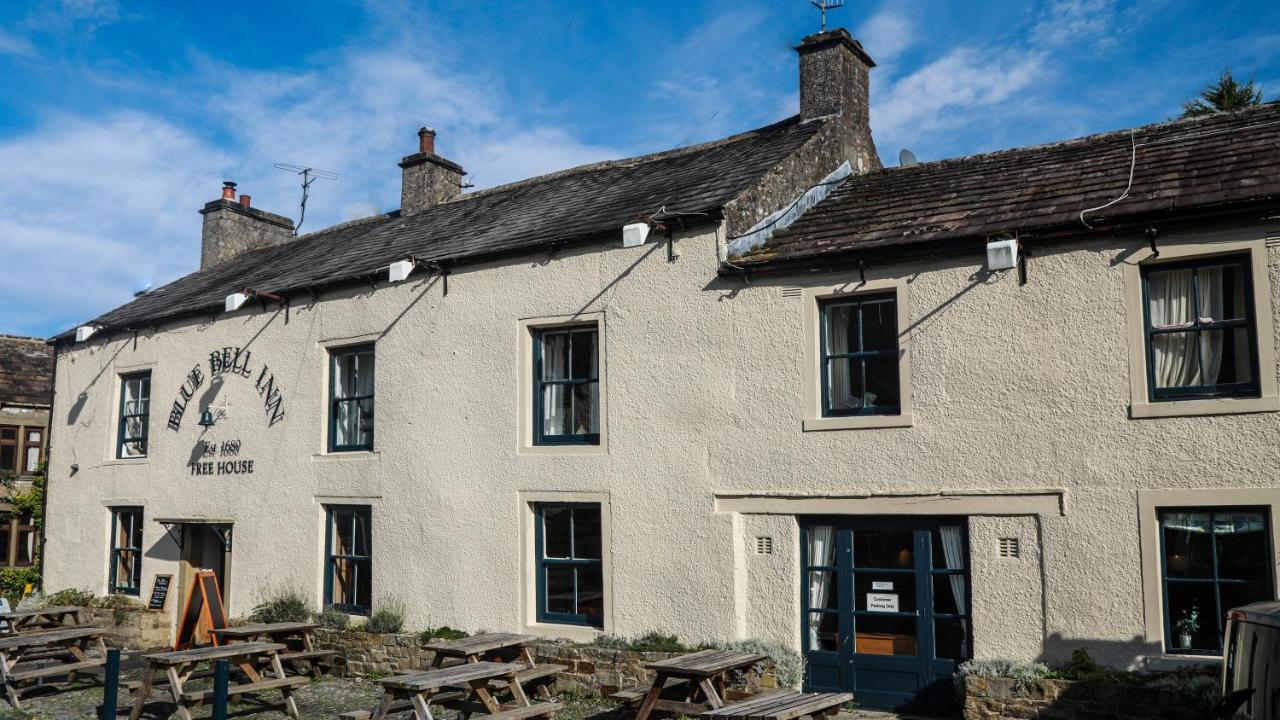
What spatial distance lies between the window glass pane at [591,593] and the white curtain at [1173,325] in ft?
20.9

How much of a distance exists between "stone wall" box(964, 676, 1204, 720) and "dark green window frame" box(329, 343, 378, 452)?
345 inches

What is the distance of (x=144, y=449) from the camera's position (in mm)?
18234

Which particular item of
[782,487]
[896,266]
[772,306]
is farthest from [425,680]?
[896,266]

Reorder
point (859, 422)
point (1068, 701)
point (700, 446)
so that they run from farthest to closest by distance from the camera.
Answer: point (700, 446)
point (859, 422)
point (1068, 701)

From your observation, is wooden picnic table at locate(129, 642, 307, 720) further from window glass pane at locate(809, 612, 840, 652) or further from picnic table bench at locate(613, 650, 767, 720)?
window glass pane at locate(809, 612, 840, 652)

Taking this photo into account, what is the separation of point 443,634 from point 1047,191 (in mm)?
8757

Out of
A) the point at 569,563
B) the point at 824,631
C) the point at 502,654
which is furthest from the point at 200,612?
the point at 824,631

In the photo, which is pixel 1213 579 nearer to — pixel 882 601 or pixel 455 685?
pixel 882 601

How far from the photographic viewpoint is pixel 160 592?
1658 cm

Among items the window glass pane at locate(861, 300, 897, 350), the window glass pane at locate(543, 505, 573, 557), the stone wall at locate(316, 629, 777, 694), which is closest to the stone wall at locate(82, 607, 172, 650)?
the stone wall at locate(316, 629, 777, 694)

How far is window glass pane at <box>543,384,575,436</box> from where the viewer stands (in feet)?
43.5

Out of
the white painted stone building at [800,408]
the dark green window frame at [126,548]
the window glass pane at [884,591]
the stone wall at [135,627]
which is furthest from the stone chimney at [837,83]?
the dark green window frame at [126,548]

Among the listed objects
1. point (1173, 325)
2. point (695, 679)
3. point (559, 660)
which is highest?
point (1173, 325)

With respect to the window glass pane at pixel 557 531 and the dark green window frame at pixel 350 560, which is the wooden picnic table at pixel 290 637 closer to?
the dark green window frame at pixel 350 560
